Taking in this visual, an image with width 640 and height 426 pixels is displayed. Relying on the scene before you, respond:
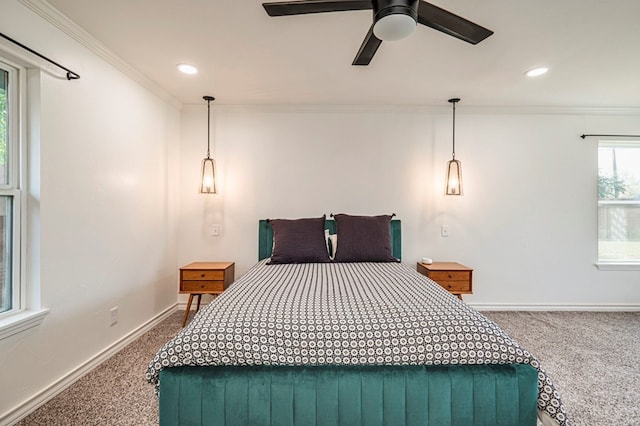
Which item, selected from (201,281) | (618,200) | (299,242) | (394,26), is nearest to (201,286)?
(201,281)

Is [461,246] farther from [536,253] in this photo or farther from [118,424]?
[118,424]

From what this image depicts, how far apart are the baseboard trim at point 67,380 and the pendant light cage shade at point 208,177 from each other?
139 cm

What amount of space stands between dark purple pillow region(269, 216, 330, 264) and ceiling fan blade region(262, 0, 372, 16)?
6.31 ft

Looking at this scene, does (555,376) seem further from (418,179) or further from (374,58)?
(374,58)

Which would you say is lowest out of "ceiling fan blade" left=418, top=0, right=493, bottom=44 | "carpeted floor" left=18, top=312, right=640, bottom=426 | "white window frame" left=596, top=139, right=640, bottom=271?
"carpeted floor" left=18, top=312, right=640, bottom=426

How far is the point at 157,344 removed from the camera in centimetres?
256

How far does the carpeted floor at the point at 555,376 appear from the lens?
168 centimetres

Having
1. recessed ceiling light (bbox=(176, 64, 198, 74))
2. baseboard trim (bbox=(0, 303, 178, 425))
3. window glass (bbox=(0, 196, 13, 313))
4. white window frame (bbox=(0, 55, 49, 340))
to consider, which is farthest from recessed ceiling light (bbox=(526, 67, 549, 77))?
baseboard trim (bbox=(0, 303, 178, 425))

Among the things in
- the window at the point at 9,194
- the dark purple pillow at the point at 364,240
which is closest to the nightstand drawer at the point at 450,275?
the dark purple pillow at the point at 364,240

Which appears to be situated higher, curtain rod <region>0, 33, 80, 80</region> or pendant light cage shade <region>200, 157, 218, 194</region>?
curtain rod <region>0, 33, 80, 80</region>

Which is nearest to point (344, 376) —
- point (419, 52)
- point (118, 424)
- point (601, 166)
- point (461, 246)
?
point (118, 424)

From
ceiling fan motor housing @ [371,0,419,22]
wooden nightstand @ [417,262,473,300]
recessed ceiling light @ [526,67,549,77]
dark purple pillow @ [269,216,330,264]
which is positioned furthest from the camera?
wooden nightstand @ [417,262,473,300]

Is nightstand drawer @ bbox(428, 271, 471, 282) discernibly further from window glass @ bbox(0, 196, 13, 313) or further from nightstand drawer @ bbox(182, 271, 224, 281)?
window glass @ bbox(0, 196, 13, 313)

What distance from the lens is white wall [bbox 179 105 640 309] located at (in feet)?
11.2
